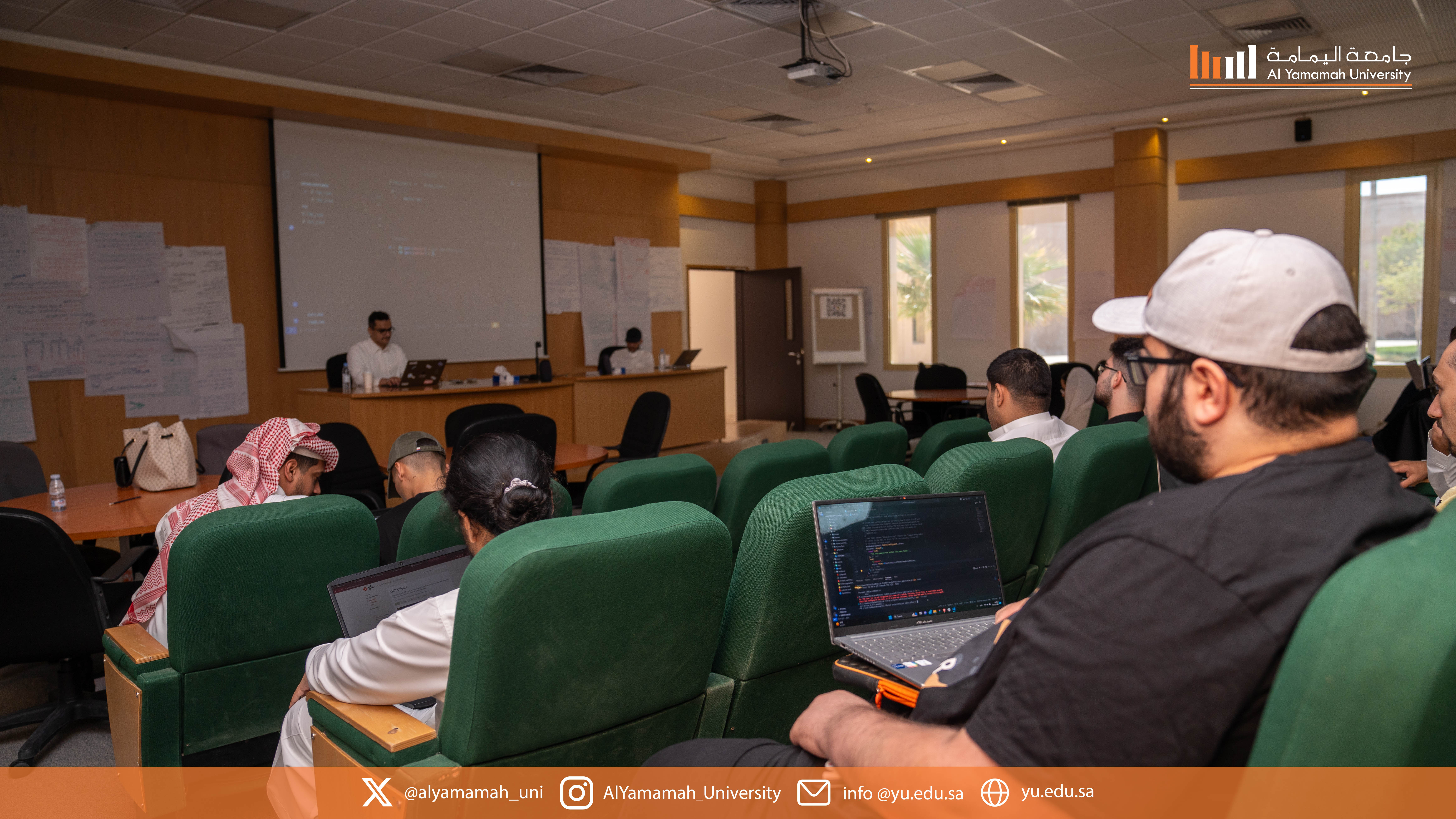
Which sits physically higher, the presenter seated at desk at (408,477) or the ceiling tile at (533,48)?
the ceiling tile at (533,48)

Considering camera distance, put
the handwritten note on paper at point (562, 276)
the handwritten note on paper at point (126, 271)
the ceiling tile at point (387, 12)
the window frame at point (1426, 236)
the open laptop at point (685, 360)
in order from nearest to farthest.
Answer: the ceiling tile at point (387, 12) → the handwritten note on paper at point (126, 271) → the window frame at point (1426, 236) → the handwritten note on paper at point (562, 276) → the open laptop at point (685, 360)

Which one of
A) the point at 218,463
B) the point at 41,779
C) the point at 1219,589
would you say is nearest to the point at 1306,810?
the point at 1219,589

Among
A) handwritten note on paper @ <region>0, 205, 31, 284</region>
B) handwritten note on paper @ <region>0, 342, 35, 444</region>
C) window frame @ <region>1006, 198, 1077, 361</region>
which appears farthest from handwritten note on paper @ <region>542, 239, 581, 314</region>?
window frame @ <region>1006, 198, 1077, 361</region>

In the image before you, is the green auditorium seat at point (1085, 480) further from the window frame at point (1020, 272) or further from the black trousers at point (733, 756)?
the window frame at point (1020, 272)

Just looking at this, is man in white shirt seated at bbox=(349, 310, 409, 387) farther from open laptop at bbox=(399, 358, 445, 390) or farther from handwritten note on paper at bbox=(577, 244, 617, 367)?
handwritten note on paper at bbox=(577, 244, 617, 367)

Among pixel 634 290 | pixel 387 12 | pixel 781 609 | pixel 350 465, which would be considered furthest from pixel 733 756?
pixel 634 290

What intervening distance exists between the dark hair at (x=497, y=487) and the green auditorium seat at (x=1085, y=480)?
159 cm

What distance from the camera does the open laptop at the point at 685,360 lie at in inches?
360

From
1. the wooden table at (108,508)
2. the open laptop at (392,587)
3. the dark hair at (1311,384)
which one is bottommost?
the wooden table at (108,508)

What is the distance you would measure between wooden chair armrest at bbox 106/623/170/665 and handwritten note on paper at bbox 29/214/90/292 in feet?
16.1

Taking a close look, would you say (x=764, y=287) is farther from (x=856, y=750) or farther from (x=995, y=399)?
(x=856, y=750)

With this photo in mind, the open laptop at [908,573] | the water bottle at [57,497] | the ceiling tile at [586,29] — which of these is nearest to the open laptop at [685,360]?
the ceiling tile at [586,29]

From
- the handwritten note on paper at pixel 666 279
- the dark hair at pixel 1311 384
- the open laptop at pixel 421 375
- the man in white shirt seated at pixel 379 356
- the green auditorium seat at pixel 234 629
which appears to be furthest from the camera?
the handwritten note on paper at pixel 666 279

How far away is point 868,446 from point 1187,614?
2.73 meters
